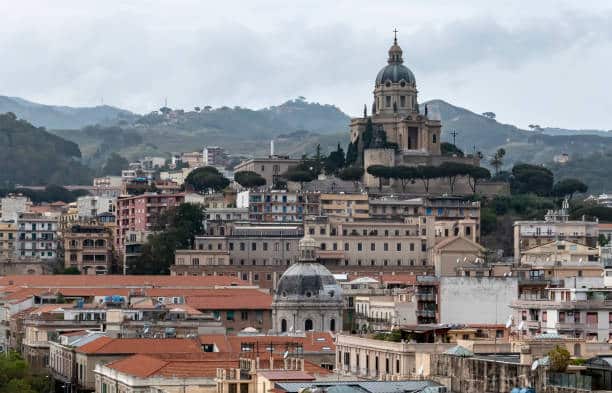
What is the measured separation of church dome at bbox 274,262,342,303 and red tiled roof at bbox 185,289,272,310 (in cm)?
179

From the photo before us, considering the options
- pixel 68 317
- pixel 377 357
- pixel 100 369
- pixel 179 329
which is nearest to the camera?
pixel 377 357

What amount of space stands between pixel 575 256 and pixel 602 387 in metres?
91.2

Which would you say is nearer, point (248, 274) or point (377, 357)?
point (377, 357)

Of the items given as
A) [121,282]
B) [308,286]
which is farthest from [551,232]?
[121,282]

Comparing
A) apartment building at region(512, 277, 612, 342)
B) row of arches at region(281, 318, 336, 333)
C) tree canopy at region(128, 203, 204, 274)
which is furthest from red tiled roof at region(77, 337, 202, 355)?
tree canopy at region(128, 203, 204, 274)

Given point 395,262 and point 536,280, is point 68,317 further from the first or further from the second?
point 395,262

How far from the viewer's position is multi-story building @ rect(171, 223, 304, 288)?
18650 cm

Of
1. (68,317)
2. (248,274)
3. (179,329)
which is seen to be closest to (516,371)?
(179,329)

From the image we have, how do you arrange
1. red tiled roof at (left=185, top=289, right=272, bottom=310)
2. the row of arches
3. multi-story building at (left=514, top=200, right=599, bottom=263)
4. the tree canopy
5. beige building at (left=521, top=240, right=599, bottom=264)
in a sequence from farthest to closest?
1. the tree canopy
2. multi-story building at (left=514, top=200, right=599, bottom=263)
3. red tiled roof at (left=185, top=289, right=272, bottom=310)
4. the row of arches
5. beige building at (left=521, top=240, right=599, bottom=264)

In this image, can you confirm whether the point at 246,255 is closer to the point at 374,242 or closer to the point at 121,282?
the point at 374,242

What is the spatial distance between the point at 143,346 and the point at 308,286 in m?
39.8

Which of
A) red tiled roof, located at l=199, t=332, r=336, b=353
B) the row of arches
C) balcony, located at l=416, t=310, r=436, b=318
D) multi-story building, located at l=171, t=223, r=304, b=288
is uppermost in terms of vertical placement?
multi-story building, located at l=171, t=223, r=304, b=288

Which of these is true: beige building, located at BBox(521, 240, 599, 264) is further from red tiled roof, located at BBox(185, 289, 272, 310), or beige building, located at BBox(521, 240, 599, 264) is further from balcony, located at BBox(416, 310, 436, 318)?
balcony, located at BBox(416, 310, 436, 318)

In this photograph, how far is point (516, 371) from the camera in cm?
6053
